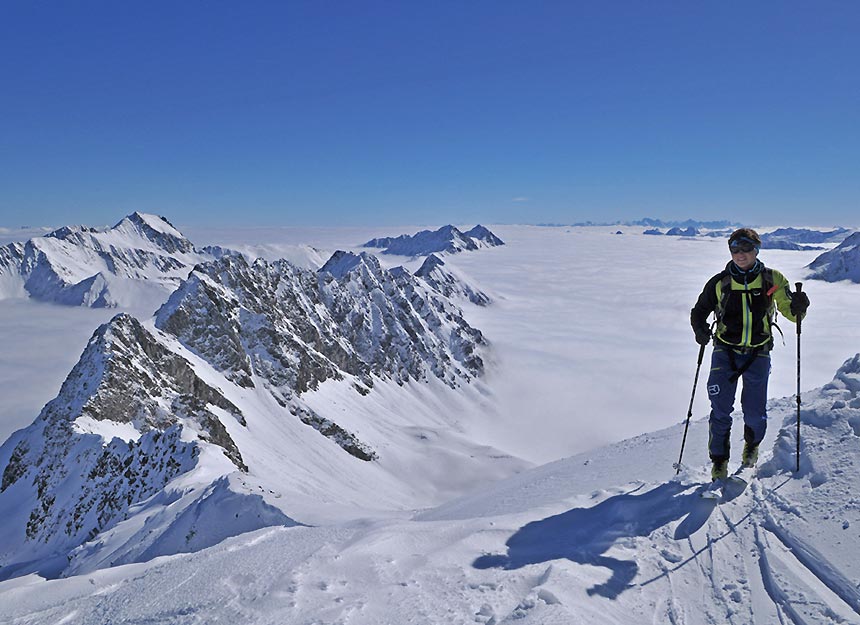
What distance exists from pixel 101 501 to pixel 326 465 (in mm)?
48739

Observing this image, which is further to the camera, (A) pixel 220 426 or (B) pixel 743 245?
(A) pixel 220 426

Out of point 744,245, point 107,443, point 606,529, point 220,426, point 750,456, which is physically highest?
point 744,245

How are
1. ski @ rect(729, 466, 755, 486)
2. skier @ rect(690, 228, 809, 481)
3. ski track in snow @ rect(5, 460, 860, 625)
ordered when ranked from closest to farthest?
ski track in snow @ rect(5, 460, 860, 625) < ski @ rect(729, 466, 755, 486) < skier @ rect(690, 228, 809, 481)

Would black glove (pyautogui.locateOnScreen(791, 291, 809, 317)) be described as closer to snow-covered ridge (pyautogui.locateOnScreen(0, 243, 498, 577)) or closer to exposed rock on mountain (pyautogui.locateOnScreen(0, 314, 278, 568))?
snow-covered ridge (pyautogui.locateOnScreen(0, 243, 498, 577))

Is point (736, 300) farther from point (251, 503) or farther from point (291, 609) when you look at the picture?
point (251, 503)

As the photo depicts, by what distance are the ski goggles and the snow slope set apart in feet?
11.3

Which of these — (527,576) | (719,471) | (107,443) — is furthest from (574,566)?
(107,443)

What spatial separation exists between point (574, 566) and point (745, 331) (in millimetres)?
5010

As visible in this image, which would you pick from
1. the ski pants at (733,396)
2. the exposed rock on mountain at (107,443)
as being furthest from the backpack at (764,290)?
Result: the exposed rock on mountain at (107,443)

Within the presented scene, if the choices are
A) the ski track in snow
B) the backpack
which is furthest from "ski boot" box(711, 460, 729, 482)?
the backpack

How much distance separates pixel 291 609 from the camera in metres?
5.91

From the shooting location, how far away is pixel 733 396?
905 centimetres

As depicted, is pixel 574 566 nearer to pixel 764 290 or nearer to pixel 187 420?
pixel 764 290

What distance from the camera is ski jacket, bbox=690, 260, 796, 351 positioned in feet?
28.2
